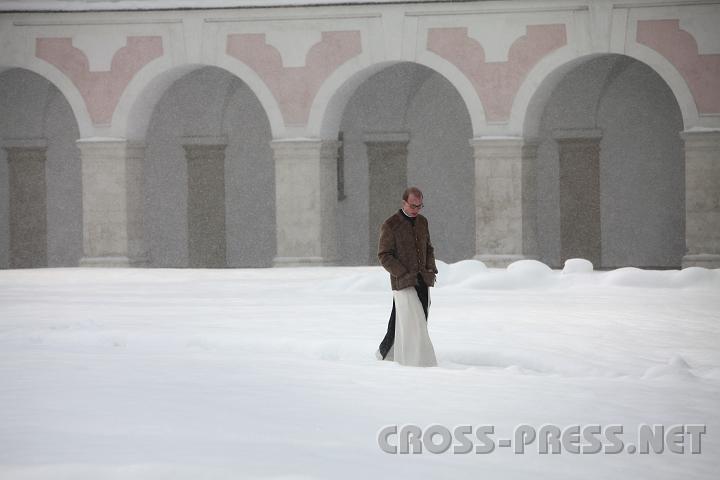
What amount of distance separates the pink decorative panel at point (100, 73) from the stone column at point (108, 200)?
502 millimetres

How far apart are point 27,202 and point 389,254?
57.5 ft

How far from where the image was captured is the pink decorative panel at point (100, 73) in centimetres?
2250

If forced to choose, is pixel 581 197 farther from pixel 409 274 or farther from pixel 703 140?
pixel 409 274

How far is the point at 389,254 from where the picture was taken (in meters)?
9.43

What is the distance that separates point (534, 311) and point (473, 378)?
5.13 metres

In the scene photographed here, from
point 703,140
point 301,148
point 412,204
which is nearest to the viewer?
point 412,204

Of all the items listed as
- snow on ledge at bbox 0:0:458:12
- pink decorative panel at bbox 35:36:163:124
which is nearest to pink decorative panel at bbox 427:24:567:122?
snow on ledge at bbox 0:0:458:12

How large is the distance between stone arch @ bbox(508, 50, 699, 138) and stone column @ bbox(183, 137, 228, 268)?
6.79 meters

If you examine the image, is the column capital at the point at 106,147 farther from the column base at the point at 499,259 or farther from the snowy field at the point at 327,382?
the snowy field at the point at 327,382

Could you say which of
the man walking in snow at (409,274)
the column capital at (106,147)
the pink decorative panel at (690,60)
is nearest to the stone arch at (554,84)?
the pink decorative panel at (690,60)

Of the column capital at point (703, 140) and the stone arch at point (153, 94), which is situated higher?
the stone arch at point (153, 94)

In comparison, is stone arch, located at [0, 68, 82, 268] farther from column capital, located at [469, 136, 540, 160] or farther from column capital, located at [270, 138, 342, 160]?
column capital, located at [469, 136, 540, 160]

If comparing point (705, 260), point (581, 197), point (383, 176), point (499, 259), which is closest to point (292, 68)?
point (383, 176)

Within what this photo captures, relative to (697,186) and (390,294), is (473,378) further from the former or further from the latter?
(697,186)
